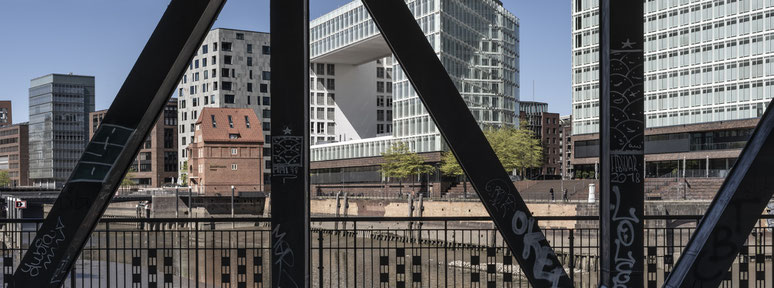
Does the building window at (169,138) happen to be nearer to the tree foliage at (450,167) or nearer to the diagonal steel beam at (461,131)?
the tree foliage at (450,167)

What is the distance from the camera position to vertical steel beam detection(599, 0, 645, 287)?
5.75 metres

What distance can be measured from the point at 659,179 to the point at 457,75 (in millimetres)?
34853

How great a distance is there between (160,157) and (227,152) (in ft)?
134

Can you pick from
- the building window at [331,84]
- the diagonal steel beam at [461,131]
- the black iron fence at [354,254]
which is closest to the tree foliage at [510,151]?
the black iron fence at [354,254]

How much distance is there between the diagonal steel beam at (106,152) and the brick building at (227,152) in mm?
124306

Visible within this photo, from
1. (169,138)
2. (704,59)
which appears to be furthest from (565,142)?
(704,59)

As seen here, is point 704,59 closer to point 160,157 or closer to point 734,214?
point 734,214

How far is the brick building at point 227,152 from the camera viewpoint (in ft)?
428

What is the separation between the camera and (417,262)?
33.6 ft

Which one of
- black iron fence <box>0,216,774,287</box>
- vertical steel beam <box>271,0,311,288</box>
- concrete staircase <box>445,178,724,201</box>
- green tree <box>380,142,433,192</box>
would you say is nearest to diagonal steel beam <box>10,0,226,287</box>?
black iron fence <box>0,216,774,287</box>

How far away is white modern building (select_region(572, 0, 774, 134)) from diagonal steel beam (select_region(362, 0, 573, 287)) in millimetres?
75747

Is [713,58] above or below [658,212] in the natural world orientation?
above

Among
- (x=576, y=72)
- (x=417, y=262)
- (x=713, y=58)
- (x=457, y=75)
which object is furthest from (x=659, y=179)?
(x=417, y=262)

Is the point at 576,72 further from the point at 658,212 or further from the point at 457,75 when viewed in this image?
the point at 658,212
